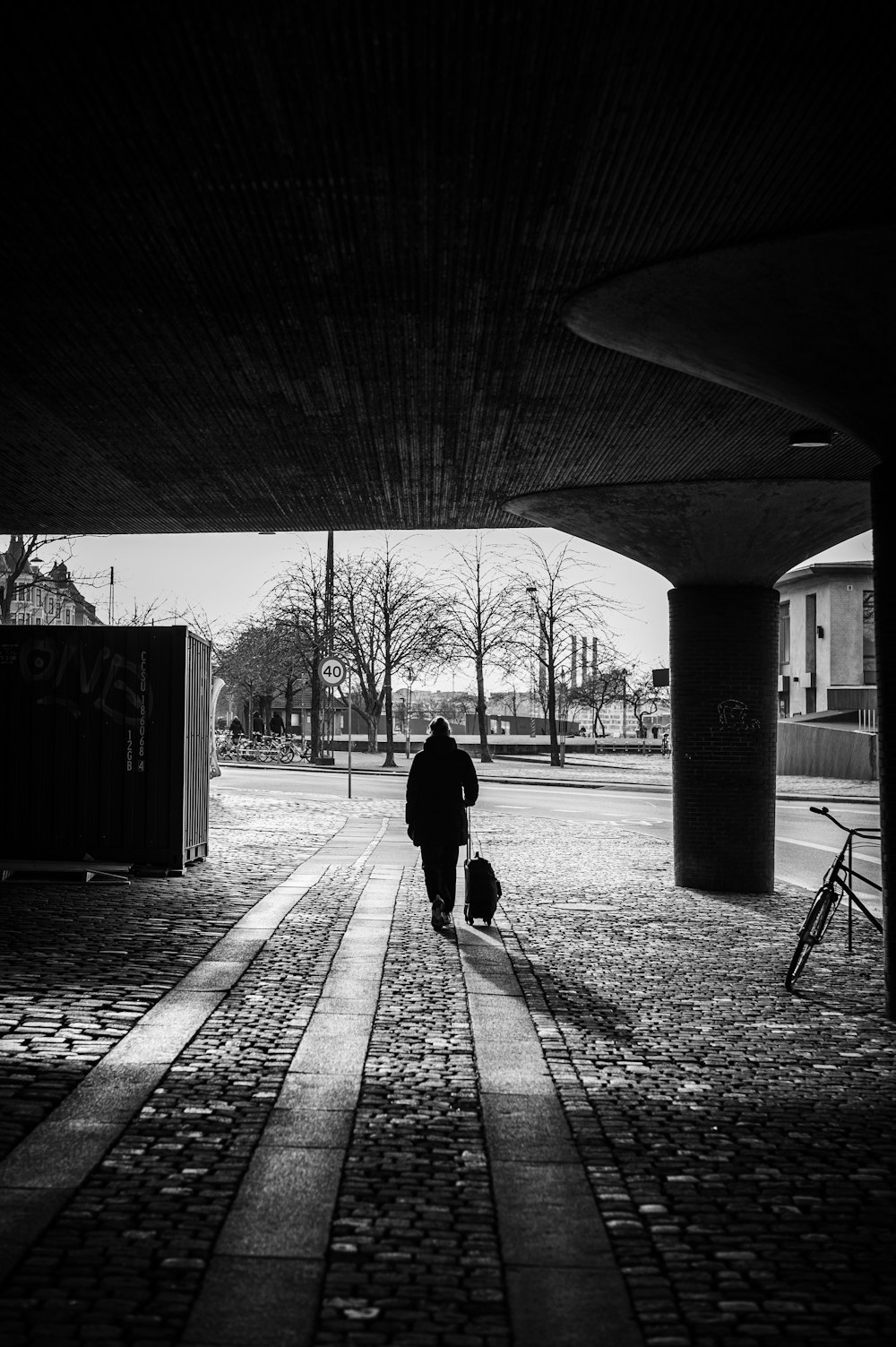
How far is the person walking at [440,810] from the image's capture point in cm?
1059

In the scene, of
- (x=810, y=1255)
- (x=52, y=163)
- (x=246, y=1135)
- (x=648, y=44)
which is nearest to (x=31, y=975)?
(x=246, y=1135)

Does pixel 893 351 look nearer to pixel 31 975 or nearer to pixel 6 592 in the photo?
pixel 31 975

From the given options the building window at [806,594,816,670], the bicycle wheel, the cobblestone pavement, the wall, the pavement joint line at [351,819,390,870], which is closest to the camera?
the cobblestone pavement

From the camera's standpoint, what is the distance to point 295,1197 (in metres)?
4.31

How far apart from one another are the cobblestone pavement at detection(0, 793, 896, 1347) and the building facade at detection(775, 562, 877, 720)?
156 ft

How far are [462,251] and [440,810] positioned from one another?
17.2ft

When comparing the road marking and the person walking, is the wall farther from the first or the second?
the person walking

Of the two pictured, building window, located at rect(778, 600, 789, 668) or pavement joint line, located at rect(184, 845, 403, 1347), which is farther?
building window, located at rect(778, 600, 789, 668)

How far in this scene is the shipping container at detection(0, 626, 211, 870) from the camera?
13.2 metres

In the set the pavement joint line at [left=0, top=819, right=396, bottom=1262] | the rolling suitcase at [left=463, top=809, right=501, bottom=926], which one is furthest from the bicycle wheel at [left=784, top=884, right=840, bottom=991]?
the pavement joint line at [left=0, top=819, right=396, bottom=1262]

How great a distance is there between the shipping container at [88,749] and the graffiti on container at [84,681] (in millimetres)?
10

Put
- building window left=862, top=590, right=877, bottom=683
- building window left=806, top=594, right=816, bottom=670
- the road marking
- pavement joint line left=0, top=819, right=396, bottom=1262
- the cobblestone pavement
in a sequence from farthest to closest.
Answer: building window left=806, top=594, right=816, bottom=670 → building window left=862, top=590, right=877, bottom=683 → the road marking → pavement joint line left=0, top=819, right=396, bottom=1262 → the cobblestone pavement

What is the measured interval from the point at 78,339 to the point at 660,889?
852 centimetres

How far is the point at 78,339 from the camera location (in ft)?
27.8
